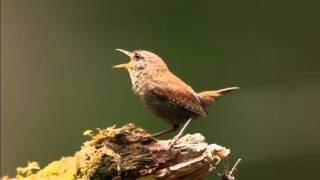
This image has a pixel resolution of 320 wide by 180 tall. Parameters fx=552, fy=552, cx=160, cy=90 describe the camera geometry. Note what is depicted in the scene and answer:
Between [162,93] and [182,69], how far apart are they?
104 centimetres

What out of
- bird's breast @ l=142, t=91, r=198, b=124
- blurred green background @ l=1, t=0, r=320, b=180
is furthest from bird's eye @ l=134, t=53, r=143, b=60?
blurred green background @ l=1, t=0, r=320, b=180

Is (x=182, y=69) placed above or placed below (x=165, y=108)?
above

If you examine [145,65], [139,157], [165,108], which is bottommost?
[139,157]

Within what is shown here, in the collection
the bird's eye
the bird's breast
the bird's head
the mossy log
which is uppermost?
the bird's eye

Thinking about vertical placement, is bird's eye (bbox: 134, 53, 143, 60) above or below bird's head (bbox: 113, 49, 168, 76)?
above

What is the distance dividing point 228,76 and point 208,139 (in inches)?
13.2

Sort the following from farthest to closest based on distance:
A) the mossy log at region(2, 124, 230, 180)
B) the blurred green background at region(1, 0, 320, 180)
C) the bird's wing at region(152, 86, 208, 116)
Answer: the blurred green background at region(1, 0, 320, 180) < the bird's wing at region(152, 86, 208, 116) < the mossy log at region(2, 124, 230, 180)

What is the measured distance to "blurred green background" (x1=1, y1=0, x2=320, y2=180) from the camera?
2795 mm

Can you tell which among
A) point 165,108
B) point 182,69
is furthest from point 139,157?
point 182,69

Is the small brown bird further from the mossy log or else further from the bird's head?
the mossy log

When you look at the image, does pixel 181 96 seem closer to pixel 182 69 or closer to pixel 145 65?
pixel 145 65

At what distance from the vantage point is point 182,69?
278 cm

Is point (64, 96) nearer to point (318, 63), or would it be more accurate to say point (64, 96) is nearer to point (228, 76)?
point (228, 76)

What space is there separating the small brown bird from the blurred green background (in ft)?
2.98
